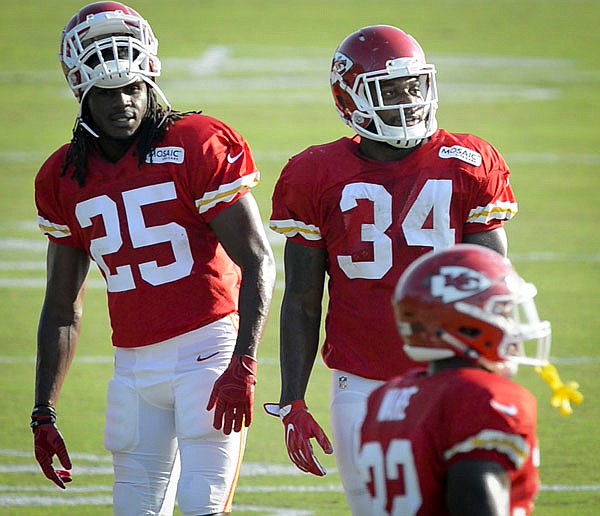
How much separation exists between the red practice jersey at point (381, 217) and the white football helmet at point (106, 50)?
2.29ft

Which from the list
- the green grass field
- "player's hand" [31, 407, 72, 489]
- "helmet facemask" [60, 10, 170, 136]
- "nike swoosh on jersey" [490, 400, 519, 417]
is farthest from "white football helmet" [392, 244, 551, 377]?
the green grass field

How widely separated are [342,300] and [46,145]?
31.1ft

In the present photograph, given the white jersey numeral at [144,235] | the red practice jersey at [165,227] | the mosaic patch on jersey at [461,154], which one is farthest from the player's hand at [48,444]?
the mosaic patch on jersey at [461,154]

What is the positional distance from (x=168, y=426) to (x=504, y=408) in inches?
67.0

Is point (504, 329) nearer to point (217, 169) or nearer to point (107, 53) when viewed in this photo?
point (217, 169)

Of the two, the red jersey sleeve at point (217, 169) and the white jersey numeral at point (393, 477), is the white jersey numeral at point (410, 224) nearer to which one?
the red jersey sleeve at point (217, 169)

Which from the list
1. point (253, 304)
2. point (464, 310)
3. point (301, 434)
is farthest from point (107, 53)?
point (464, 310)

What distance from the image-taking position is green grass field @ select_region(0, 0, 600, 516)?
5.76 meters

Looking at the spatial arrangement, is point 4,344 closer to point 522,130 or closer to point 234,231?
point 234,231

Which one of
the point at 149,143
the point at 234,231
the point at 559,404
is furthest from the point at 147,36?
the point at 559,404

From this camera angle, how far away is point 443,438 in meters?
2.58

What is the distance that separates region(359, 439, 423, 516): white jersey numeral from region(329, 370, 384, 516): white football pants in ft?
2.92

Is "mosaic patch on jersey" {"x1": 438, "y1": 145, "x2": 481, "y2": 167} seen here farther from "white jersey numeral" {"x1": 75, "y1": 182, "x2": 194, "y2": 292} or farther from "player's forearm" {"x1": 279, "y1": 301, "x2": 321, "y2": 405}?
"white jersey numeral" {"x1": 75, "y1": 182, "x2": 194, "y2": 292}

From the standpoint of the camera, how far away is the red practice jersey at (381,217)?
3.78 metres
